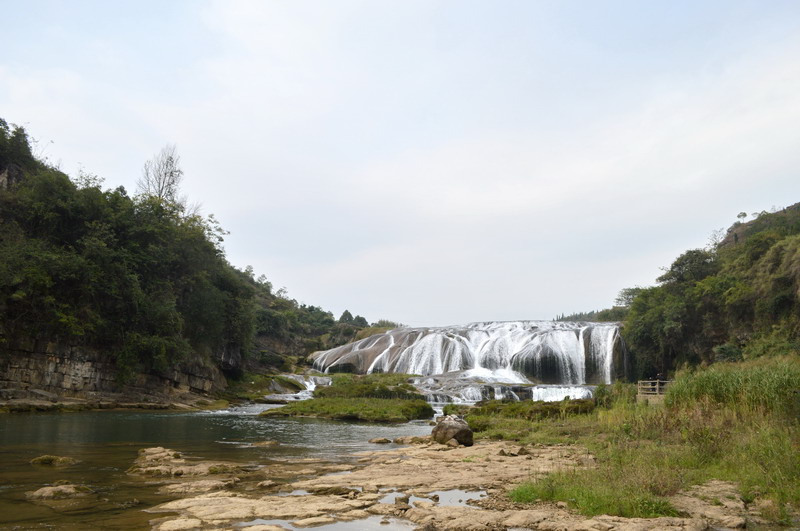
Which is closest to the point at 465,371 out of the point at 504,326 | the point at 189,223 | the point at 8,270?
the point at 504,326

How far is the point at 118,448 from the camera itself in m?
11.9

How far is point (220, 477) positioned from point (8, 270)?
21214 mm

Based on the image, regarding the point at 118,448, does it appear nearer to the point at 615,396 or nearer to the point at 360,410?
the point at 360,410

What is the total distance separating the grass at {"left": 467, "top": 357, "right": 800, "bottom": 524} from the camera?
18.4 ft

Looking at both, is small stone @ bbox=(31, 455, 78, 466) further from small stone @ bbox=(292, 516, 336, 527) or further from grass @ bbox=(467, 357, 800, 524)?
grass @ bbox=(467, 357, 800, 524)

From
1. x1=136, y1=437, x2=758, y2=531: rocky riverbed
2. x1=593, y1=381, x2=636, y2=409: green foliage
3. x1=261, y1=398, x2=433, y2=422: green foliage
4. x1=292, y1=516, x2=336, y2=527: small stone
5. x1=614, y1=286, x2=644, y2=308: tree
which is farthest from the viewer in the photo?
x1=614, y1=286, x2=644, y2=308: tree

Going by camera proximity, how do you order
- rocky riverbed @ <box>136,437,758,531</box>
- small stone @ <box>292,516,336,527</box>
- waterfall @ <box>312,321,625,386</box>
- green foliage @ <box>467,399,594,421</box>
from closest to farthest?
rocky riverbed @ <box>136,437,758,531</box>, small stone @ <box>292,516,336,527</box>, green foliage @ <box>467,399,594,421</box>, waterfall @ <box>312,321,625,386</box>

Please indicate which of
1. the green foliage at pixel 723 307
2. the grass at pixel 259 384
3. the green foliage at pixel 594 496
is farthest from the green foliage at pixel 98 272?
the green foliage at pixel 723 307

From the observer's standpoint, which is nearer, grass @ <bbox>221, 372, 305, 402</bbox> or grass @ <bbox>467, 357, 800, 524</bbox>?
grass @ <bbox>467, 357, 800, 524</bbox>

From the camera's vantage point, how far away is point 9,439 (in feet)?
41.8

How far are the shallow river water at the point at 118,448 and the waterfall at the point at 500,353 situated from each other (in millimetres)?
20350

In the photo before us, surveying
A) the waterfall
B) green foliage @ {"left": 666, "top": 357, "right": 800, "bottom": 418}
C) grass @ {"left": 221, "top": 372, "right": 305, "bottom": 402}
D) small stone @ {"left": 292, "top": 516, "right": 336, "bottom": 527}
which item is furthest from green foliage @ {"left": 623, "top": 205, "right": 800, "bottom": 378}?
small stone @ {"left": 292, "top": 516, "right": 336, "bottom": 527}

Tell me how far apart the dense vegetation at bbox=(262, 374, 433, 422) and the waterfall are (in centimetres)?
904

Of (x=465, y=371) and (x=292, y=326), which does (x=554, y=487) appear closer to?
(x=465, y=371)
